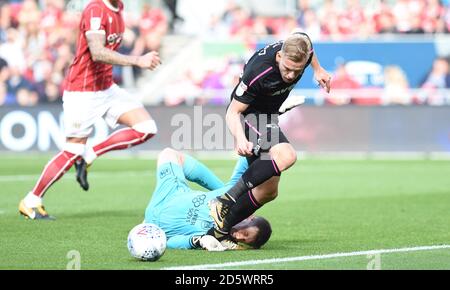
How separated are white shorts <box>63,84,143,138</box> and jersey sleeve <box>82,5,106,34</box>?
0.77 m

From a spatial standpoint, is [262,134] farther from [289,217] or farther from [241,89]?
[289,217]

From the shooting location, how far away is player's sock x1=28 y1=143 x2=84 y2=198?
11.2m

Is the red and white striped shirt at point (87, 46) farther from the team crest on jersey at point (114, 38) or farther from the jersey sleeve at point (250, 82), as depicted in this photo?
the jersey sleeve at point (250, 82)

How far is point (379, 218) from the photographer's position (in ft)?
37.7

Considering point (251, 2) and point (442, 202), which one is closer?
point (442, 202)

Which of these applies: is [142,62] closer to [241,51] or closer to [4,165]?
[4,165]

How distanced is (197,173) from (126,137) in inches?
99.8

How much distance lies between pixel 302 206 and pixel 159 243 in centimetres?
503

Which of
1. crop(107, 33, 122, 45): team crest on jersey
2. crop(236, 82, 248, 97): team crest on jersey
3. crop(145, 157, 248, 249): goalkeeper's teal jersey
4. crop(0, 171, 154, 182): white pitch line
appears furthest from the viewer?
crop(0, 171, 154, 182): white pitch line

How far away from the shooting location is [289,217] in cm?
1168

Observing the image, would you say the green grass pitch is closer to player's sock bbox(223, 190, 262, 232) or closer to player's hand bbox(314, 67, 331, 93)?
player's sock bbox(223, 190, 262, 232)

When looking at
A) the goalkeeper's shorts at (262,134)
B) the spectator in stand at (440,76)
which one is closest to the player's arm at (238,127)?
the goalkeeper's shorts at (262,134)

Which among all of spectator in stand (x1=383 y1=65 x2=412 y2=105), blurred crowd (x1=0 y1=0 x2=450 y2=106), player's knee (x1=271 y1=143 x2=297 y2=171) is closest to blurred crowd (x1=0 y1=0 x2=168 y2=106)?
blurred crowd (x1=0 y1=0 x2=450 y2=106)

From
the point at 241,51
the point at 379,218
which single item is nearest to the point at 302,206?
the point at 379,218
